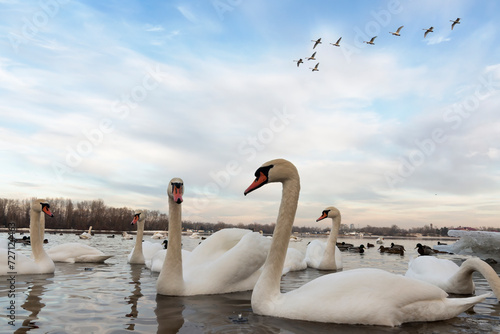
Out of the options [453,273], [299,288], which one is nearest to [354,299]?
[299,288]

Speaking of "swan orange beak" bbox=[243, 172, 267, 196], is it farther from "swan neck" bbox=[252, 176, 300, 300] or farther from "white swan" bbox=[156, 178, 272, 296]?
"white swan" bbox=[156, 178, 272, 296]

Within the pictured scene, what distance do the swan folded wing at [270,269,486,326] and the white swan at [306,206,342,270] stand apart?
7312 millimetres

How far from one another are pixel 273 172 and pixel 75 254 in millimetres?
9603

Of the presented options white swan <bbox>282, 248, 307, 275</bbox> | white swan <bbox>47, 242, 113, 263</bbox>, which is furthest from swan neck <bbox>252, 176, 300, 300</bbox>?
white swan <bbox>47, 242, 113, 263</bbox>

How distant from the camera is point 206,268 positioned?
761 centimetres

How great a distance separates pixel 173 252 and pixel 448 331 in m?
4.32

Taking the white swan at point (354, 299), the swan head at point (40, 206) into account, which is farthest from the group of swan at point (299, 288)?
the swan head at point (40, 206)

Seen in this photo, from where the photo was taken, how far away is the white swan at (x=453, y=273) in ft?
20.6

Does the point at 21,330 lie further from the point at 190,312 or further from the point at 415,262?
the point at 415,262

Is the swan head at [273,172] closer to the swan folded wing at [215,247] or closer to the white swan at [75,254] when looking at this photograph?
the swan folded wing at [215,247]

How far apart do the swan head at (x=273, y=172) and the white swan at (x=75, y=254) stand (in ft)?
28.6

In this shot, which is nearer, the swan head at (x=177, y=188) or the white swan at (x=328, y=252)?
the swan head at (x=177, y=188)

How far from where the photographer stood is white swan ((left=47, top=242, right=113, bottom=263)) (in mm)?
12625

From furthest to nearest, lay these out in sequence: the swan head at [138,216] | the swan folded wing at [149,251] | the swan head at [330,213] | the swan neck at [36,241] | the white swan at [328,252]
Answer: the swan head at [138,216], the swan head at [330,213], the swan folded wing at [149,251], the white swan at [328,252], the swan neck at [36,241]
